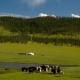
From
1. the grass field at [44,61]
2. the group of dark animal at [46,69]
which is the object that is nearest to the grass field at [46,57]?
the grass field at [44,61]

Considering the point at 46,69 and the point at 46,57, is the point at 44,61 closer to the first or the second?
the point at 46,57

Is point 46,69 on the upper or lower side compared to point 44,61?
upper

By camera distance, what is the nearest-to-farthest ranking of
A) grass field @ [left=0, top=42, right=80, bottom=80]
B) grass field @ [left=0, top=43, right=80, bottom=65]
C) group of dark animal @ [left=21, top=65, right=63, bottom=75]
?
grass field @ [left=0, top=42, right=80, bottom=80] < group of dark animal @ [left=21, top=65, right=63, bottom=75] < grass field @ [left=0, top=43, right=80, bottom=65]

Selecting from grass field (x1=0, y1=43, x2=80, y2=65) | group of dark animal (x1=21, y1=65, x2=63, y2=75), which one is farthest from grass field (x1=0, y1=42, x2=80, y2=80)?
group of dark animal (x1=21, y1=65, x2=63, y2=75)

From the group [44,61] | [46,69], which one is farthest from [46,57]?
[46,69]

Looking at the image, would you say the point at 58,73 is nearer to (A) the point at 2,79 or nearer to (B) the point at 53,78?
(B) the point at 53,78

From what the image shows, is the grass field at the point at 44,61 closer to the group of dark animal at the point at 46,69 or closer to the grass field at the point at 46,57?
the grass field at the point at 46,57

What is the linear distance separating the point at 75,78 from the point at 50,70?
29.6 feet

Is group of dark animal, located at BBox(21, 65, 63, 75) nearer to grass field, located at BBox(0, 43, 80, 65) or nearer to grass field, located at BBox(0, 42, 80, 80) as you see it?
grass field, located at BBox(0, 42, 80, 80)

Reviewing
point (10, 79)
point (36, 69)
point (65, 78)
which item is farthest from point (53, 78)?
point (36, 69)

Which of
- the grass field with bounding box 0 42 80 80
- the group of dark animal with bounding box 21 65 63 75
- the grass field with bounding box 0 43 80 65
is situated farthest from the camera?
the grass field with bounding box 0 43 80 65

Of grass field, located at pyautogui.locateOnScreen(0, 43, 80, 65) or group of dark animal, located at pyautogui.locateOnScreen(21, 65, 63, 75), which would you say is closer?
group of dark animal, located at pyautogui.locateOnScreen(21, 65, 63, 75)

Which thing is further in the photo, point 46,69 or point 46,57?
point 46,57

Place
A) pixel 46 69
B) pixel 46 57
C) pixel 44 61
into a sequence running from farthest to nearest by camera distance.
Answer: pixel 46 57 → pixel 44 61 → pixel 46 69
